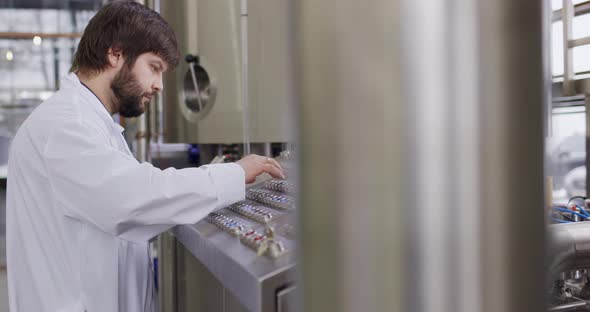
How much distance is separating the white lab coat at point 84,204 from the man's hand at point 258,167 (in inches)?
1.7

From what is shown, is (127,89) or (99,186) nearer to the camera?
(99,186)

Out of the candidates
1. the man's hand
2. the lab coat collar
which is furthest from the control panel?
the lab coat collar

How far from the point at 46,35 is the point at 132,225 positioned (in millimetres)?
3522

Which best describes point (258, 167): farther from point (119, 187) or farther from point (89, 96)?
point (89, 96)

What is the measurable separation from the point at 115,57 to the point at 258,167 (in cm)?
44

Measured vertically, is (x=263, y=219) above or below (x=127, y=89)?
below

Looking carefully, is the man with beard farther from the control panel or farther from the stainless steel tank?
the stainless steel tank

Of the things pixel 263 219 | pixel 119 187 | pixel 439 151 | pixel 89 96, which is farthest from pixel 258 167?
pixel 439 151

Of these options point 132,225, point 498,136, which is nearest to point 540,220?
point 498,136

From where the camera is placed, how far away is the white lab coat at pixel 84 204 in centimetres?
98

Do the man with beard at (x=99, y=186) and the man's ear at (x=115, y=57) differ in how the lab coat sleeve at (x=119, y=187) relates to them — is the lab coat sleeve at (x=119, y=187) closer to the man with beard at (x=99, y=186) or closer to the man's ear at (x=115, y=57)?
the man with beard at (x=99, y=186)

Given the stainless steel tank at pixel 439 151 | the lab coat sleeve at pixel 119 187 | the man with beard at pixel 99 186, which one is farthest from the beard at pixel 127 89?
the stainless steel tank at pixel 439 151

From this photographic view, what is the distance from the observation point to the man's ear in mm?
1261

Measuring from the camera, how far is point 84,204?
99 cm
